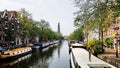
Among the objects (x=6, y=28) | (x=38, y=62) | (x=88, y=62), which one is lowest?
(x=38, y=62)

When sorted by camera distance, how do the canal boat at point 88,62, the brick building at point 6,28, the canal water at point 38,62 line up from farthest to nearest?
the brick building at point 6,28
the canal water at point 38,62
the canal boat at point 88,62

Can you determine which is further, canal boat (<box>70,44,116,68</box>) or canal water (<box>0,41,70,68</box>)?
canal water (<box>0,41,70,68</box>)

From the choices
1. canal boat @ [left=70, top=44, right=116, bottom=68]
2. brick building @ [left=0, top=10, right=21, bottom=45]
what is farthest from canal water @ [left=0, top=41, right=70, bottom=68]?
brick building @ [left=0, top=10, right=21, bottom=45]

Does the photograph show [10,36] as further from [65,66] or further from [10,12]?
[65,66]

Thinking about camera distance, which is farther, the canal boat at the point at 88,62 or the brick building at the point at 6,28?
the brick building at the point at 6,28

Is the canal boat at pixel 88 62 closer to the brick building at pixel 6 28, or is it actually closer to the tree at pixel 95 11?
the tree at pixel 95 11

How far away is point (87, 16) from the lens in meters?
26.6

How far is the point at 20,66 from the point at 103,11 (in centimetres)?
2612

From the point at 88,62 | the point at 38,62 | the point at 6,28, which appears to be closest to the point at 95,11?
the point at 88,62

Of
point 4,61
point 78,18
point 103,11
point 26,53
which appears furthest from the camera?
point 26,53

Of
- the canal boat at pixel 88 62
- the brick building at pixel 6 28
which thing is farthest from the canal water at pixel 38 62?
the brick building at pixel 6 28

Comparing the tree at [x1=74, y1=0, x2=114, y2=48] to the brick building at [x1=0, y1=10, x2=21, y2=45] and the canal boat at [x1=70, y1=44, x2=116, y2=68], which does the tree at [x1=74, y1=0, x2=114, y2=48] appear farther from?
the brick building at [x1=0, y1=10, x2=21, y2=45]

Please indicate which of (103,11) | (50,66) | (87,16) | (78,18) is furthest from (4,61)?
(103,11)

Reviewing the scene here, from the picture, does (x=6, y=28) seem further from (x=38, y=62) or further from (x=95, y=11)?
(x=95, y=11)
